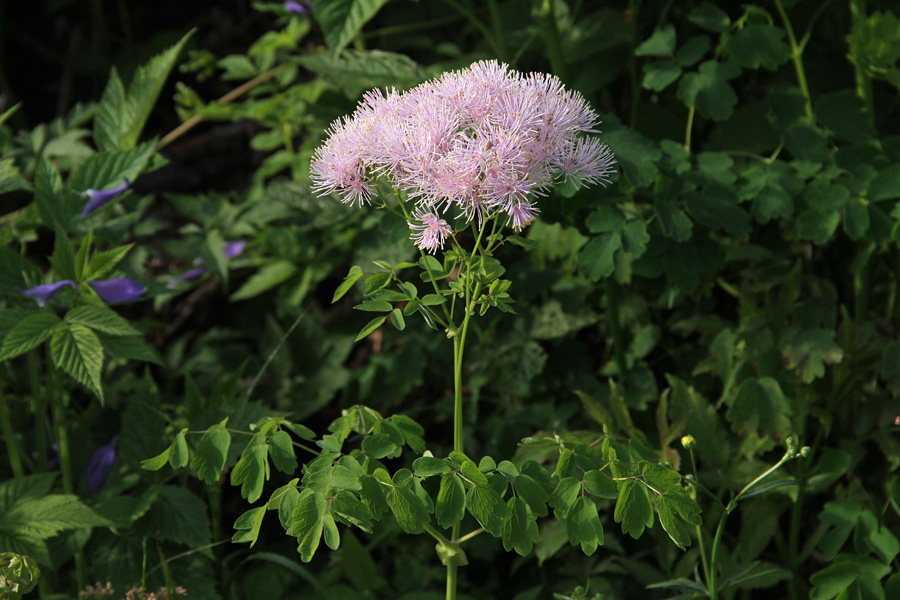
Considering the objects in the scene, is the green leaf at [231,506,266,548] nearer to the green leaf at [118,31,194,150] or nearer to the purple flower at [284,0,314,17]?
the green leaf at [118,31,194,150]

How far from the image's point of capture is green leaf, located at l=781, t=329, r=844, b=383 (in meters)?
1.46

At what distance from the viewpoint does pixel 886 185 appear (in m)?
1.45

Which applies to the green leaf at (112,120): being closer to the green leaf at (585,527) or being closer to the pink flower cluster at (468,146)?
the pink flower cluster at (468,146)

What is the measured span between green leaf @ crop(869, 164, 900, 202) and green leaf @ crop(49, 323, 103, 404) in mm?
1390

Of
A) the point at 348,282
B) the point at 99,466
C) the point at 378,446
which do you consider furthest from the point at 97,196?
the point at 378,446

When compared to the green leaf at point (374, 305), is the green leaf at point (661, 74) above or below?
below

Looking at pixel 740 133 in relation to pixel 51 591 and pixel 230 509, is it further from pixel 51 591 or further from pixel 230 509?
pixel 51 591

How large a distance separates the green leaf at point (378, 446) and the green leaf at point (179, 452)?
0.26 meters

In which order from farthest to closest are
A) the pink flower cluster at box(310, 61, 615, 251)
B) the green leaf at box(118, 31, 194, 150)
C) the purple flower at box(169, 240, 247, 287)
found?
the purple flower at box(169, 240, 247, 287)
the green leaf at box(118, 31, 194, 150)
the pink flower cluster at box(310, 61, 615, 251)

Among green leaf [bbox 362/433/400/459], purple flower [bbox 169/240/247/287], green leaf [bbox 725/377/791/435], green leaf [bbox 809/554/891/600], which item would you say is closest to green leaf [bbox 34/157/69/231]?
purple flower [bbox 169/240/247/287]

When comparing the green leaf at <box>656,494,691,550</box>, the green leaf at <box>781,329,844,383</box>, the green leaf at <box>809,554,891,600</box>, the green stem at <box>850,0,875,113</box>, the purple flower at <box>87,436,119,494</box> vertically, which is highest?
the green stem at <box>850,0,875,113</box>

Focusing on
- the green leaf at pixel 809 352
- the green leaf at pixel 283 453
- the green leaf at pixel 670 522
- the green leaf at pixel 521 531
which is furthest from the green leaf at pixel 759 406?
the green leaf at pixel 283 453

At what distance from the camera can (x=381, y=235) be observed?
1944 mm

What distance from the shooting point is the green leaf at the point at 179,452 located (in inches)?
43.9
